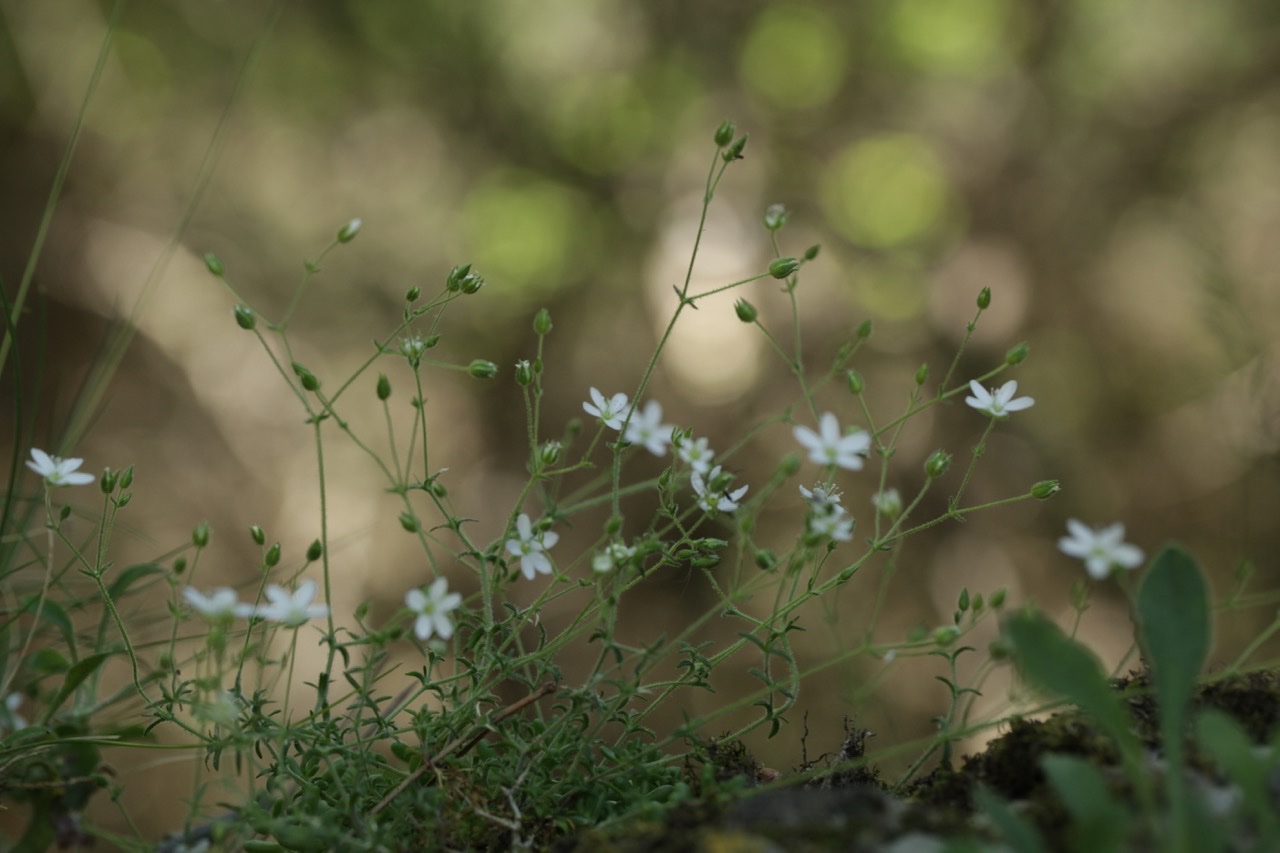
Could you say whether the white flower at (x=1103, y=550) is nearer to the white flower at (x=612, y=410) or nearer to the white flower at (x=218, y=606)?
the white flower at (x=612, y=410)

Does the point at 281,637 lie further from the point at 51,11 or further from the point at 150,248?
the point at 51,11

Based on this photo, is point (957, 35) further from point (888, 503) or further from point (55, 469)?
point (55, 469)

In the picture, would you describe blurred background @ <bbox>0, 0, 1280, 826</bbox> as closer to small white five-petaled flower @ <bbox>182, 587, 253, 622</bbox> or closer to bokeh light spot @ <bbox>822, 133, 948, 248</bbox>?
bokeh light spot @ <bbox>822, 133, 948, 248</bbox>

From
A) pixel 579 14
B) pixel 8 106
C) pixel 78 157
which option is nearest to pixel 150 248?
pixel 78 157

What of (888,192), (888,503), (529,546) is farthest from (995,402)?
(888,192)

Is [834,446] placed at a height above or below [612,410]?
below

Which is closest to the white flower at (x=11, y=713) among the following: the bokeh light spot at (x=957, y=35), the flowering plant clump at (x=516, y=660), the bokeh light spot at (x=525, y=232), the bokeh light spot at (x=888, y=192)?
the flowering plant clump at (x=516, y=660)

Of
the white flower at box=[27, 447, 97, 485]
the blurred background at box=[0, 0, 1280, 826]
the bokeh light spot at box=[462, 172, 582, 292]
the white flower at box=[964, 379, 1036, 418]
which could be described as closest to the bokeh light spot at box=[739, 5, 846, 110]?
the blurred background at box=[0, 0, 1280, 826]

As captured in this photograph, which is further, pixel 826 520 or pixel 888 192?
pixel 888 192
